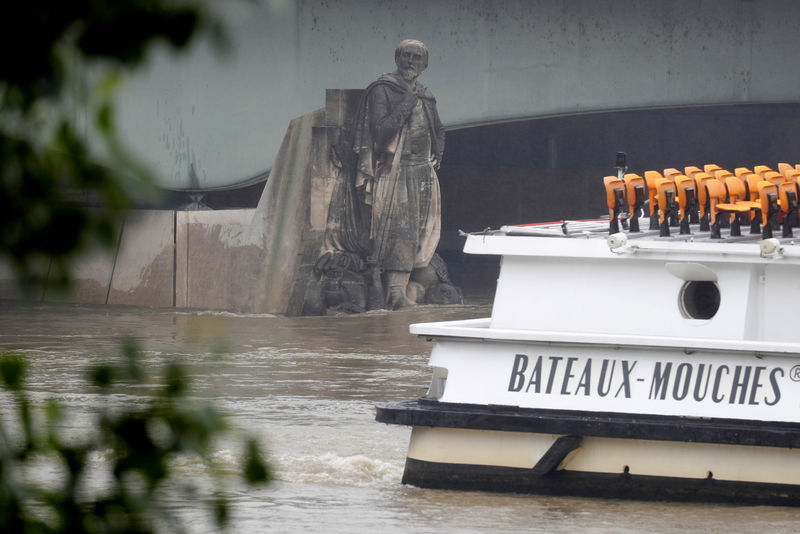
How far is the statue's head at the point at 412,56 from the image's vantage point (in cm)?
2473

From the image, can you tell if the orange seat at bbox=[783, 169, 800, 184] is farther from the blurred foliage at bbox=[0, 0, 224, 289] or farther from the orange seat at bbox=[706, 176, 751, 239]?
the blurred foliage at bbox=[0, 0, 224, 289]

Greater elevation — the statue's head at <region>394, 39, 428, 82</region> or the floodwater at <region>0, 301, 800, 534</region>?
the statue's head at <region>394, 39, 428, 82</region>

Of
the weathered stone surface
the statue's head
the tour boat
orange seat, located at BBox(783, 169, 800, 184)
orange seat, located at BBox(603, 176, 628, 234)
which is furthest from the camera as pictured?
the weathered stone surface

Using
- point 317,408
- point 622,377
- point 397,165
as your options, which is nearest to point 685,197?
point 622,377

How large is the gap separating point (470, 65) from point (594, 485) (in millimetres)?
18329

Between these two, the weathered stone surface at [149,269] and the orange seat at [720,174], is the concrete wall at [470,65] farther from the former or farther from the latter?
the orange seat at [720,174]

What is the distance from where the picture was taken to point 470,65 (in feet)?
90.9

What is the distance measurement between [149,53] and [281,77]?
25561mm

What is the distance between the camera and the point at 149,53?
7.48 ft

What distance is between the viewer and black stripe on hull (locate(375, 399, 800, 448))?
376 inches

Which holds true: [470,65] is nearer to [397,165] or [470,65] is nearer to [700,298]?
[397,165]

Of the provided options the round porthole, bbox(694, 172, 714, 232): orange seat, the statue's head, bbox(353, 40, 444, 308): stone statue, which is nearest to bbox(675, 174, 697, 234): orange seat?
bbox(694, 172, 714, 232): orange seat

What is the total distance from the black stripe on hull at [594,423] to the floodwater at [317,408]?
488 millimetres

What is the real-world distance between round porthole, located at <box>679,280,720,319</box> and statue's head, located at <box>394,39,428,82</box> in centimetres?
1486
